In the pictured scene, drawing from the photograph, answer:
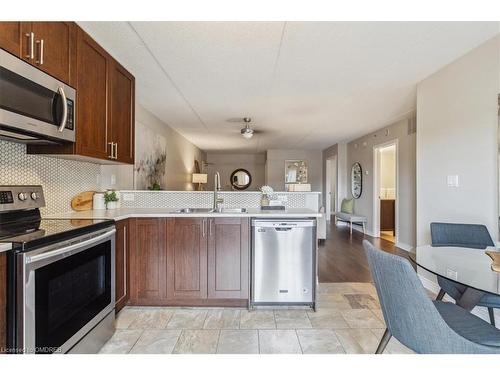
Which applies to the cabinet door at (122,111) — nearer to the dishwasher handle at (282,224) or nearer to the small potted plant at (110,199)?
the small potted plant at (110,199)

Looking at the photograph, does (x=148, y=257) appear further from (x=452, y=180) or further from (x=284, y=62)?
(x=452, y=180)

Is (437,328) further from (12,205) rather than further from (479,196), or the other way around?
(12,205)

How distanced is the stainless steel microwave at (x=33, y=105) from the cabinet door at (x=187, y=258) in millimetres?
1117

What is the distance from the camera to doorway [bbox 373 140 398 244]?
5732mm

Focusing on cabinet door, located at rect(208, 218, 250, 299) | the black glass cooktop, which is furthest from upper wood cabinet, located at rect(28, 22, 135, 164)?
cabinet door, located at rect(208, 218, 250, 299)

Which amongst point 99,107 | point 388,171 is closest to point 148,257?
point 99,107

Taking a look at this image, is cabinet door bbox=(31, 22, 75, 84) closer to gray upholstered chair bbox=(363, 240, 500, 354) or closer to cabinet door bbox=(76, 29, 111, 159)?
cabinet door bbox=(76, 29, 111, 159)

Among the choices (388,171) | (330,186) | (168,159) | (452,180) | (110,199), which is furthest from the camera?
(330,186)

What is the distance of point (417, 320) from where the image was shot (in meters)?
1.26

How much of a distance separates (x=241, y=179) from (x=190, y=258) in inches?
340

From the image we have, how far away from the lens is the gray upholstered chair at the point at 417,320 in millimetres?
1207

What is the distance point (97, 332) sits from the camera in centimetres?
190
